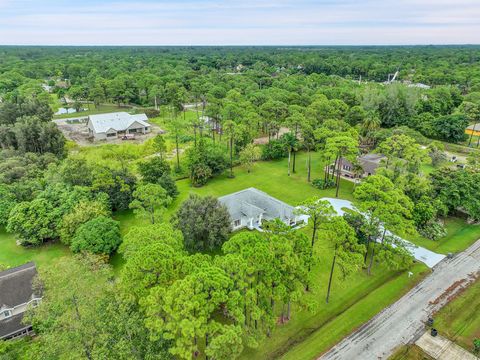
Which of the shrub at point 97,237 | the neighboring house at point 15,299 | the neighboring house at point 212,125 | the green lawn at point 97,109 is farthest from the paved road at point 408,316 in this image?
the green lawn at point 97,109

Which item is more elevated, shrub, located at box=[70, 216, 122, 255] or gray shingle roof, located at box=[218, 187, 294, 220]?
shrub, located at box=[70, 216, 122, 255]

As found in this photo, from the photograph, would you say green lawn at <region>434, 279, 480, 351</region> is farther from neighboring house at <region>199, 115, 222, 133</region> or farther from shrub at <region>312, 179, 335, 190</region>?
neighboring house at <region>199, 115, 222, 133</region>

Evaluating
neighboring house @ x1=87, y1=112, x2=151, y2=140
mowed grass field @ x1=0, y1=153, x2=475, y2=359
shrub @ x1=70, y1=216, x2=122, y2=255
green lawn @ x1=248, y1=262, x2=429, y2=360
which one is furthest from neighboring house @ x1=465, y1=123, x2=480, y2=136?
shrub @ x1=70, y1=216, x2=122, y2=255

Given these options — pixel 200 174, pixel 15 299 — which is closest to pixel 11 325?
pixel 15 299

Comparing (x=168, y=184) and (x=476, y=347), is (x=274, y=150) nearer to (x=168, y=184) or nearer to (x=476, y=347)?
(x=168, y=184)

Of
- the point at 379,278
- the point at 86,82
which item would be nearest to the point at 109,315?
the point at 379,278

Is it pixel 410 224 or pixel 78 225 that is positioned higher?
pixel 410 224

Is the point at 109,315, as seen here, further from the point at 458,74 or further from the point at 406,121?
the point at 458,74
